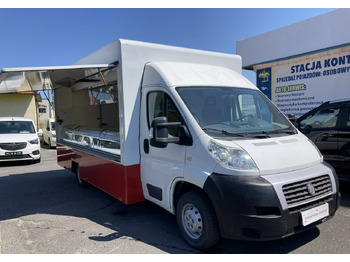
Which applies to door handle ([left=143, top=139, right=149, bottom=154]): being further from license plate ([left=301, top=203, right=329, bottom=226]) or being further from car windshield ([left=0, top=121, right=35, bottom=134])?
car windshield ([left=0, top=121, right=35, bottom=134])

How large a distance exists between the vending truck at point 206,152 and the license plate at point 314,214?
0.03 feet

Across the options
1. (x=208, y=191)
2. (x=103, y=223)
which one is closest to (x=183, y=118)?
(x=208, y=191)

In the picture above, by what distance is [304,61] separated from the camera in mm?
9844

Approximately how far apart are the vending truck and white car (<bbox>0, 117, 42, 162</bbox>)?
19.5ft

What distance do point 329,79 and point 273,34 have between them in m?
2.64

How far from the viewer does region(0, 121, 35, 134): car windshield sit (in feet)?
34.7

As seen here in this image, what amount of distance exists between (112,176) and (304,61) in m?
8.27

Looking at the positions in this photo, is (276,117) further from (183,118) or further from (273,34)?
(273,34)

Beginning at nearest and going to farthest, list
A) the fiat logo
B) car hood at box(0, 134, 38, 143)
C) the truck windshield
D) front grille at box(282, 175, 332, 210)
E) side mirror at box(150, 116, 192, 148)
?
1. front grille at box(282, 175, 332, 210)
2. the fiat logo
3. side mirror at box(150, 116, 192, 148)
4. the truck windshield
5. car hood at box(0, 134, 38, 143)

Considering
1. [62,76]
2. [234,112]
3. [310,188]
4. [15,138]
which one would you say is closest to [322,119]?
[234,112]

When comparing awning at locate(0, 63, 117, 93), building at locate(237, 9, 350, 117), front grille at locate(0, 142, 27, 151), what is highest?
building at locate(237, 9, 350, 117)

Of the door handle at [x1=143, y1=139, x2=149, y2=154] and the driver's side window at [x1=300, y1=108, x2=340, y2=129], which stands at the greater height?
the driver's side window at [x1=300, y1=108, x2=340, y2=129]

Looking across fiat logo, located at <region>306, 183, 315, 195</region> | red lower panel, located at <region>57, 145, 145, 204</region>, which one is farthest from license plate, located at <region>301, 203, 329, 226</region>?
red lower panel, located at <region>57, 145, 145, 204</region>

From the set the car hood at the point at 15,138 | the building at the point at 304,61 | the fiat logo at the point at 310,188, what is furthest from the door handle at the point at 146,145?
the car hood at the point at 15,138
